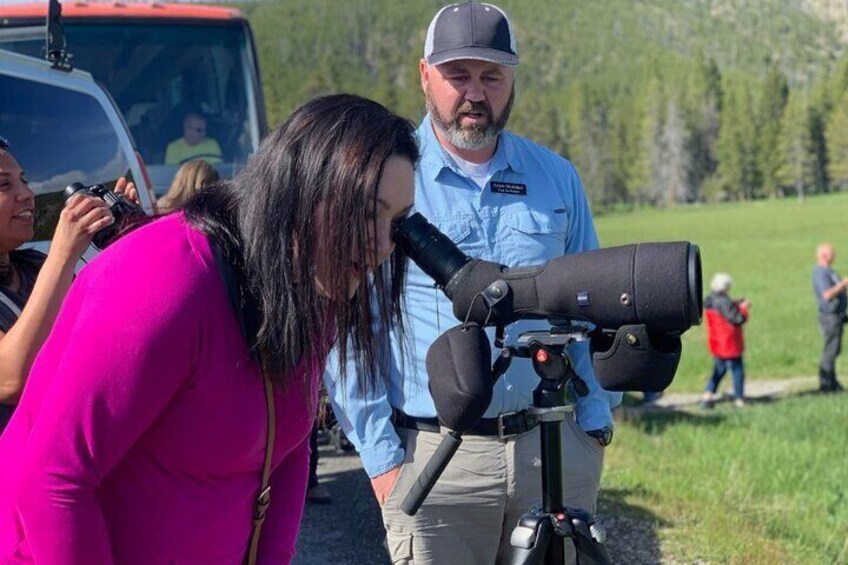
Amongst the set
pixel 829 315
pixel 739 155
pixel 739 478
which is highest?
pixel 739 478

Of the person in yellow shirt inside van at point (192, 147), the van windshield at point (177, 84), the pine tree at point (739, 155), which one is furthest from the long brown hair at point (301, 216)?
the pine tree at point (739, 155)

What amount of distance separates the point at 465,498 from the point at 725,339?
11339 millimetres

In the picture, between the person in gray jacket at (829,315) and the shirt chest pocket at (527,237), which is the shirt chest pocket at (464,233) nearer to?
the shirt chest pocket at (527,237)

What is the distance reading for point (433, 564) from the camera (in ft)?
9.21

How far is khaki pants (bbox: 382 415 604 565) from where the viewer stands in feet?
9.20

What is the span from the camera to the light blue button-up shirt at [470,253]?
2.76m

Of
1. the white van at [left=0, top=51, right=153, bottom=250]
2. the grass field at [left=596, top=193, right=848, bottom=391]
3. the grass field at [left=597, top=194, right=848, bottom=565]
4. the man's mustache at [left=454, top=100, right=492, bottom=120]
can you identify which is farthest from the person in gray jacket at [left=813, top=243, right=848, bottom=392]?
the man's mustache at [left=454, top=100, right=492, bottom=120]

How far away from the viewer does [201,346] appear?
1.50 meters

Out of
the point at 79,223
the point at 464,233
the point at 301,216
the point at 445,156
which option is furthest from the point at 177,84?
the point at 301,216

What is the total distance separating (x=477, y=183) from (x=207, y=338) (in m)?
1.51

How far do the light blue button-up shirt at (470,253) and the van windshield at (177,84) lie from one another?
562cm

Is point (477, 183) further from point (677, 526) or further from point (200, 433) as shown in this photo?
point (677, 526)

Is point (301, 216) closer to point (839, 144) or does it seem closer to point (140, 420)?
point (140, 420)

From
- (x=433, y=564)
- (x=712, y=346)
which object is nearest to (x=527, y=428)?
(x=433, y=564)
